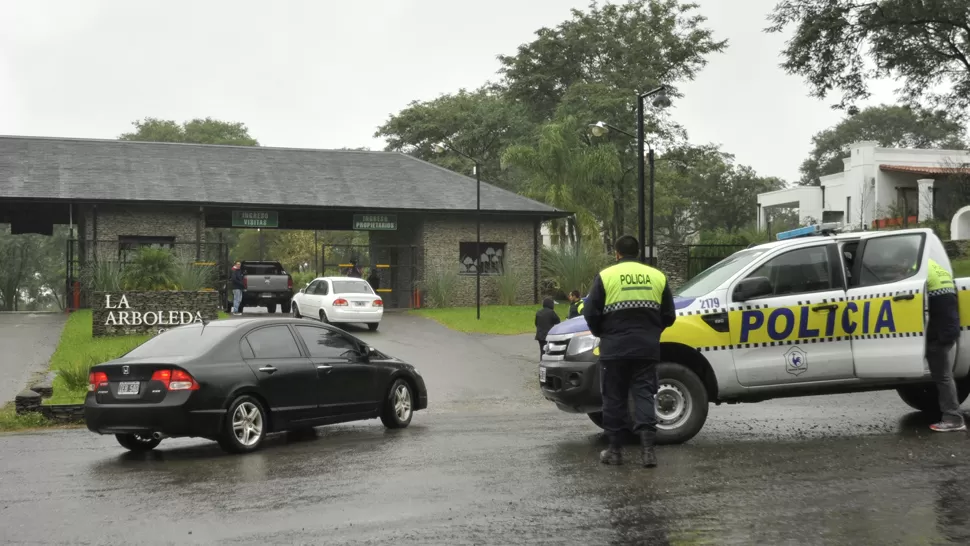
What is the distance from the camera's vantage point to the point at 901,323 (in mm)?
10297

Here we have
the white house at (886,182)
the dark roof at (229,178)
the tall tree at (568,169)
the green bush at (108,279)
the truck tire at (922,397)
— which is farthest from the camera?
the white house at (886,182)

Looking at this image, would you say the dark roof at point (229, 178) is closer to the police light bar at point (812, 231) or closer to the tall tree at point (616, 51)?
the tall tree at point (616, 51)

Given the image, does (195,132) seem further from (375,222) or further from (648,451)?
(648,451)

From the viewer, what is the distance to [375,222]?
3928 centimetres

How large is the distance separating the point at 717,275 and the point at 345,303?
19439mm

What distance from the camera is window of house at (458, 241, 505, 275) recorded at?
40.1 metres

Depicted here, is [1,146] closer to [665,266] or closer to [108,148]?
[108,148]

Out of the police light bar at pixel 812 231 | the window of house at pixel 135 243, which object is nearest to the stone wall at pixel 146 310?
the window of house at pixel 135 243

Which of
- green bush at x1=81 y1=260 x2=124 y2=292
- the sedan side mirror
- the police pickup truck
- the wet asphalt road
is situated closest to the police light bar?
the police pickup truck

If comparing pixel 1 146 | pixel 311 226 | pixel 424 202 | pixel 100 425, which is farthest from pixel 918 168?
pixel 100 425

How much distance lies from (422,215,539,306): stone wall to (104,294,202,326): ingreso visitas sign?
44.7 feet

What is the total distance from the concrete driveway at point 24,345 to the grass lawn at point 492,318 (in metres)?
11.1

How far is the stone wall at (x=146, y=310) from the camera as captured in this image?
26.3 m

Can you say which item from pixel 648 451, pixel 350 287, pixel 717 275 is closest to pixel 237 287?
pixel 350 287
